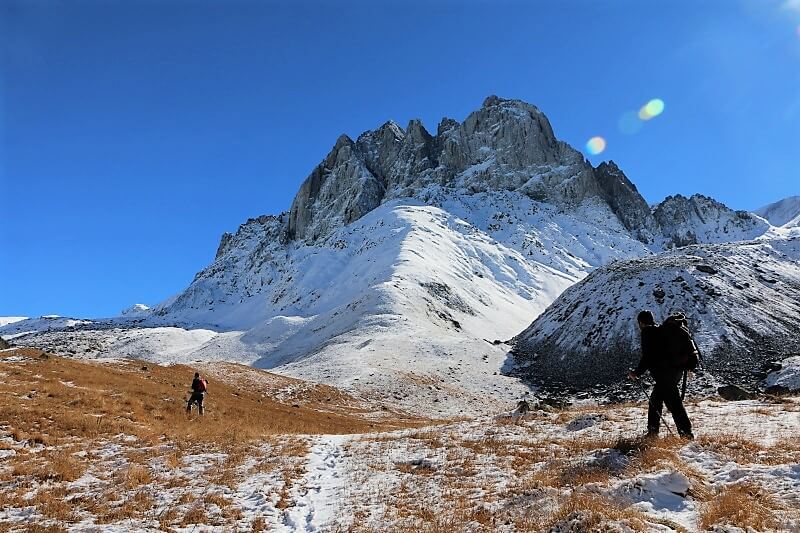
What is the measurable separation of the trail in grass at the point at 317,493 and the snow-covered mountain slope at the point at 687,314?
41142mm

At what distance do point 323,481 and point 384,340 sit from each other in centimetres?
5507

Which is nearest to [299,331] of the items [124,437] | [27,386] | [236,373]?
[236,373]

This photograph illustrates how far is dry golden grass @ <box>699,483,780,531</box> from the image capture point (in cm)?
686

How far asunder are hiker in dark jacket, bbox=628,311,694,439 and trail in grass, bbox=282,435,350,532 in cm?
736

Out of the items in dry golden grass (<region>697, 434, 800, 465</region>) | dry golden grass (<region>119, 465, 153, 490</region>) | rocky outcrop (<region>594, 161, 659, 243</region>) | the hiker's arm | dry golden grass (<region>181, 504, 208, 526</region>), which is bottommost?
dry golden grass (<region>697, 434, 800, 465</region>)

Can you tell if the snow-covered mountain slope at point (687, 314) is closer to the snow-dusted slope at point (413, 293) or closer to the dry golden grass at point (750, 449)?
the snow-dusted slope at point (413, 293)

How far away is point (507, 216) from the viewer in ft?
504

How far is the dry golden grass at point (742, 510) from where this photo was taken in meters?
6.86

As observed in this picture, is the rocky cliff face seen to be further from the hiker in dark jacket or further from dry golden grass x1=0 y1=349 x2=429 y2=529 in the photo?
the hiker in dark jacket

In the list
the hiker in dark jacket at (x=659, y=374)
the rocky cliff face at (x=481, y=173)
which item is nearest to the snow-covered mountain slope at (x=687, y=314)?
the hiker in dark jacket at (x=659, y=374)

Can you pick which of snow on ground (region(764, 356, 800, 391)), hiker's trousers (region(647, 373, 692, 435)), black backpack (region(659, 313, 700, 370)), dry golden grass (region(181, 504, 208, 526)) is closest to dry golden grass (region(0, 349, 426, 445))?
dry golden grass (region(181, 504, 208, 526))

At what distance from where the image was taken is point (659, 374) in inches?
446

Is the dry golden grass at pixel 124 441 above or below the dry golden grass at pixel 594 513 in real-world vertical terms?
above

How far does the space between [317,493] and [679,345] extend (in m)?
8.73
